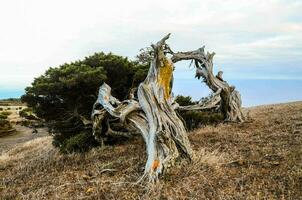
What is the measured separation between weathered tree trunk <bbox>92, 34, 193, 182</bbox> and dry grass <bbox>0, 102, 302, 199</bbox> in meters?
0.33

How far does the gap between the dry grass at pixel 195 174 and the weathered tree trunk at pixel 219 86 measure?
3.60 meters

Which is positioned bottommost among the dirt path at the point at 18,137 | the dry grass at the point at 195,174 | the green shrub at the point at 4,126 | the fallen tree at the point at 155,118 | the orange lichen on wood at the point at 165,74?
the dirt path at the point at 18,137

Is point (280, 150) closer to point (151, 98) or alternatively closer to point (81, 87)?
point (151, 98)

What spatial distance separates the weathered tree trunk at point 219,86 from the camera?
1508 cm

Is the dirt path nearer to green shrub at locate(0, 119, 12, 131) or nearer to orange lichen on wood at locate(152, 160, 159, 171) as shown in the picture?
green shrub at locate(0, 119, 12, 131)

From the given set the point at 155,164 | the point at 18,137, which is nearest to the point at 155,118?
the point at 155,164

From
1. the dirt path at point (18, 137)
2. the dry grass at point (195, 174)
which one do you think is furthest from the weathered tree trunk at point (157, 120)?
the dirt path at point (18, 137)

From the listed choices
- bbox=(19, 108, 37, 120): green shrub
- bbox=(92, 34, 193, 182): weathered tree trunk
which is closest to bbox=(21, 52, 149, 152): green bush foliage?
bbox=(19, 108, 37, 120): green shrub

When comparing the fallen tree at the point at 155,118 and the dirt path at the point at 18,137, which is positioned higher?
the fallen tree at the point at 155,118

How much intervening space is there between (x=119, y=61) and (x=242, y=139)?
575cm

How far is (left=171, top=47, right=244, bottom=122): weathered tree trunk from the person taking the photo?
594 inches

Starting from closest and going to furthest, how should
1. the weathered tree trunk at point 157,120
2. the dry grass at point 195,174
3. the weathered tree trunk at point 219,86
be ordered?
the dry grass at point 195,174 → the weathered tree trunk at point 157,120 → the weathered tree trunk at point 219,86

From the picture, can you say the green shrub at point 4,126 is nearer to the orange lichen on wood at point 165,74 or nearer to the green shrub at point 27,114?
the green shrub at point 27,114

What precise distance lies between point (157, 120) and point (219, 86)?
25.0ft
